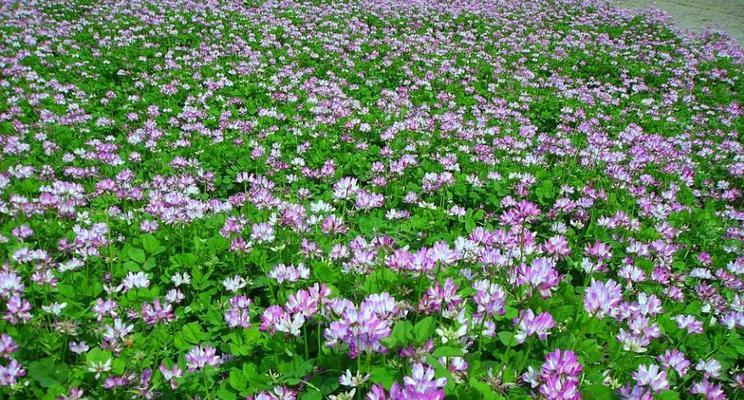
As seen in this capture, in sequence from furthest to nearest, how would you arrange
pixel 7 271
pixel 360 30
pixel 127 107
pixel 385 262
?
pixel 360 30
pixel 127 107
pixel 7 271
pixel 385 262

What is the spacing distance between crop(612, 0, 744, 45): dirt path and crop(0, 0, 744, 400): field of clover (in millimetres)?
10837

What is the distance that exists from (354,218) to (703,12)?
27790 millimetres

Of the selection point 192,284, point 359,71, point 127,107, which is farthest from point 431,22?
point 192,284

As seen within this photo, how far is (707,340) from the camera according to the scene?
Result: 272 cm

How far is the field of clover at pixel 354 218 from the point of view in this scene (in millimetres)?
2162

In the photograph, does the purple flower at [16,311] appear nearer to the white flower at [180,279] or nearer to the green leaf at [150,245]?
the white flower at [180,279]

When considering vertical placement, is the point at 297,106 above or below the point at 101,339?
below

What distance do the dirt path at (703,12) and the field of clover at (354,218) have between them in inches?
427

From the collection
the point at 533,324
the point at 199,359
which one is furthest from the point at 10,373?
the point at 533,324

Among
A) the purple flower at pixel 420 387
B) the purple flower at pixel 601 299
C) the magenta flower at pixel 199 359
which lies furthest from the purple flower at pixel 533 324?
the magenta flower at pixel 199 359

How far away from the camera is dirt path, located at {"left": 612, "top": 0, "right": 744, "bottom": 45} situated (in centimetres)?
2052

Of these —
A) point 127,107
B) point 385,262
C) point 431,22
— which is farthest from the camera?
point 431,22

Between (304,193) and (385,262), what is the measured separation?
88.5 inches

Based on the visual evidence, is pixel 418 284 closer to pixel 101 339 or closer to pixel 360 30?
pixel 101 339
